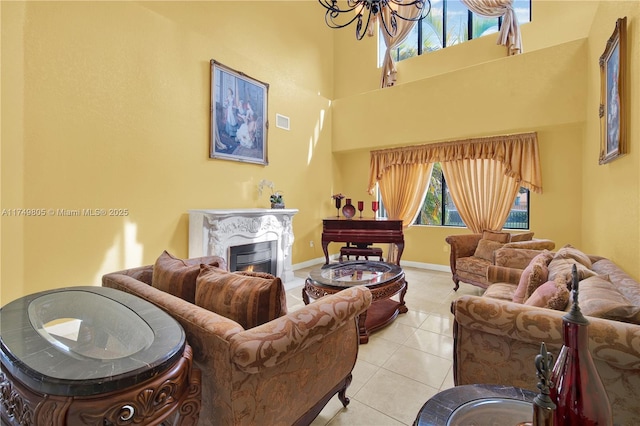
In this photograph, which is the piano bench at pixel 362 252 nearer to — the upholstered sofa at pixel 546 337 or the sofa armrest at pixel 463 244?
the sofa armrest at pixel 463 244

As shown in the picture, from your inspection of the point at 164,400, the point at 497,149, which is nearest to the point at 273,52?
the point at 497,149

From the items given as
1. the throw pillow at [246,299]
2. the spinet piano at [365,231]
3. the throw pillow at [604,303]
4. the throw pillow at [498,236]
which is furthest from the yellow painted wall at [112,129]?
the throw pillow at [604,303]

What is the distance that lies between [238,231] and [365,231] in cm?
210

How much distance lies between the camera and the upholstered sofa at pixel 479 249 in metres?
3.56

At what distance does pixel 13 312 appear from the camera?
4.23 ft

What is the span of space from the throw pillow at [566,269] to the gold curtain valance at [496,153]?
274cm

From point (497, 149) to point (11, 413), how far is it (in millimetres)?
5848

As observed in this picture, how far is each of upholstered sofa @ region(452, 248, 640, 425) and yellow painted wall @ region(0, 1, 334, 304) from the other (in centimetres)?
356

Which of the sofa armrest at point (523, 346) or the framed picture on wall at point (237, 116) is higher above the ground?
the framed picture on wall at point (237, 116)

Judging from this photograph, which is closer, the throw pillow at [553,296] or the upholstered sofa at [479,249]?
the throw pillow at [553,296]

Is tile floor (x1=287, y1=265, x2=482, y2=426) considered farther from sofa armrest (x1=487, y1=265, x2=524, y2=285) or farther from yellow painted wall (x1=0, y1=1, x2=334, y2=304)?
yellow painted wall (x1=0, y1=1, x2=334, y2=304)

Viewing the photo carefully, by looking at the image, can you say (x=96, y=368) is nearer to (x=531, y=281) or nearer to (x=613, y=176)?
(x=531, y=281)

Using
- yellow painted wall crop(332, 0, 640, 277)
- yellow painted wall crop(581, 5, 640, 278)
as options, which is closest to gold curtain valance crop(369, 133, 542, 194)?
yellow painted wall crop(332, 0, 640, 277)

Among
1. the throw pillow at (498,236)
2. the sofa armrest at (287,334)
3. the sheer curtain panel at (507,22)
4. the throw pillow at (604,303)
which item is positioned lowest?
the sofa armrest at (287,334)
